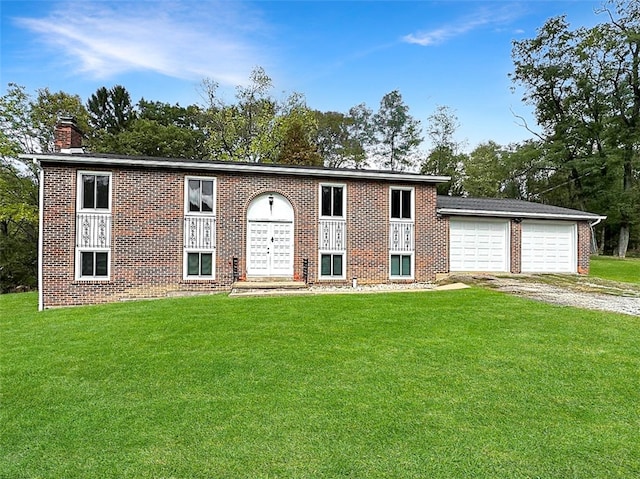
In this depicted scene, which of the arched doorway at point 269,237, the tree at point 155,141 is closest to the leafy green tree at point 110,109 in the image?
the tree at point 155,141

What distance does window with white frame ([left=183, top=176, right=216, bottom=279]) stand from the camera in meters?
13.3

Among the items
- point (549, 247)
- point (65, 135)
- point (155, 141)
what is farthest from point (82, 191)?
point (155, 141)

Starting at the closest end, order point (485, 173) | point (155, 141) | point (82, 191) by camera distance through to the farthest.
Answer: point (82, 191)
point (155, 141)
point (485, 173)

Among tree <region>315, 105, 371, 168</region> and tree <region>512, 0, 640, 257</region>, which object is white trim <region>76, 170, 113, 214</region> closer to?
tree <region>315, 105, 371, 168</region>

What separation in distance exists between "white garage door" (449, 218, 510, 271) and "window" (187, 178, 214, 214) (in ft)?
29.1

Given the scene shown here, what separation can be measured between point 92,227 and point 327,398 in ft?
36.5

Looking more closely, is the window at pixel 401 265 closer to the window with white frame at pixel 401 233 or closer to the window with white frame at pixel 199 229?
the window with white frame at pixel 401 233

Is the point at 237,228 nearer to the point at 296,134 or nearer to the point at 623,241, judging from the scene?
the point at 296,134

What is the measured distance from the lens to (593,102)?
1242 inches

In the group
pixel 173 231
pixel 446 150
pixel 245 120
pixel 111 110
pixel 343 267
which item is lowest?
pixel 343 267

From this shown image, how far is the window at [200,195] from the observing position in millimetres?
13469

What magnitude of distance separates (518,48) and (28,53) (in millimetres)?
35344

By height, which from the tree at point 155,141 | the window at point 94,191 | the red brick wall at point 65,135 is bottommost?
the window at point 94,191

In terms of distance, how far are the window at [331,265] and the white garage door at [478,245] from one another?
4.43m
